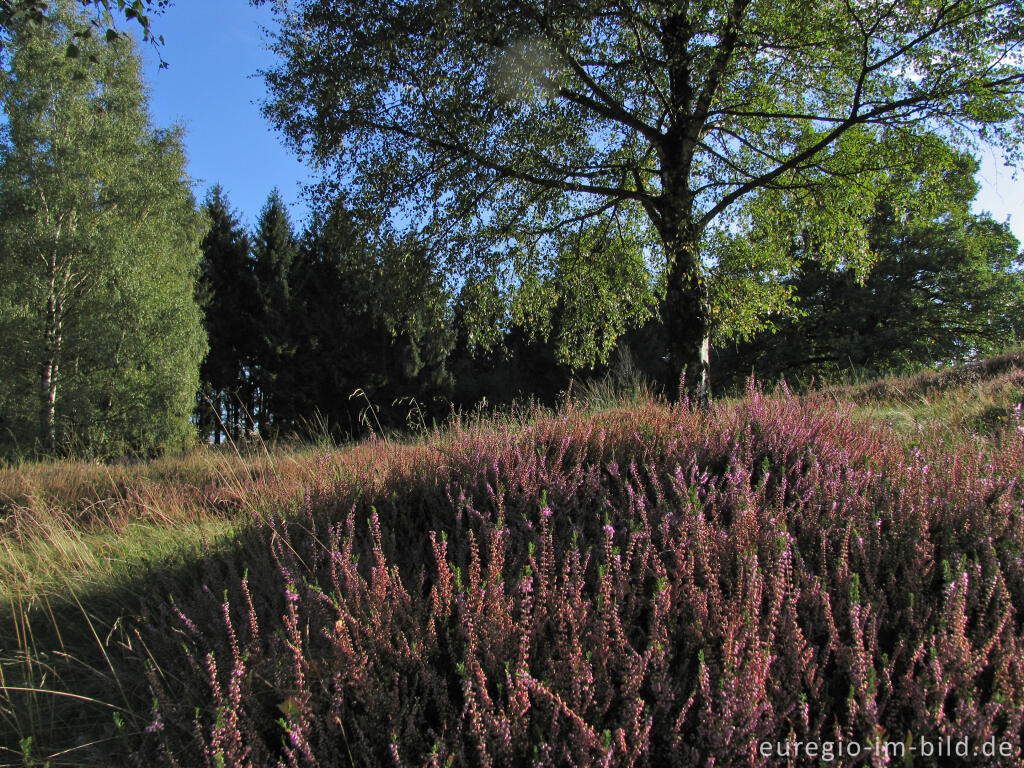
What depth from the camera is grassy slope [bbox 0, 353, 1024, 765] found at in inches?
107

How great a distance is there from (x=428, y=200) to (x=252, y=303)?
2452 centimetres

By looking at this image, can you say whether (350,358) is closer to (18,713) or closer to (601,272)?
(601,272)

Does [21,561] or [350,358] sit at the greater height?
[350,358]

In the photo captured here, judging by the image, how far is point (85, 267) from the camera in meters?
19.3

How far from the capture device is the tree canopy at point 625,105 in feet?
25.5

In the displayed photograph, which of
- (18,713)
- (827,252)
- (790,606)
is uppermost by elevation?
(827,252)

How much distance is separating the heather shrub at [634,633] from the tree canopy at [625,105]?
560cm

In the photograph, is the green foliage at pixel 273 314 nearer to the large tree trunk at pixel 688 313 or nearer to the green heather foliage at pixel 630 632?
the large tree trunk at pixel 688 313

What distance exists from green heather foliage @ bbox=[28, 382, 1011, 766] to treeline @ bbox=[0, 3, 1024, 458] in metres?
3.81

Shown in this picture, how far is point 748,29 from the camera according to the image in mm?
8086

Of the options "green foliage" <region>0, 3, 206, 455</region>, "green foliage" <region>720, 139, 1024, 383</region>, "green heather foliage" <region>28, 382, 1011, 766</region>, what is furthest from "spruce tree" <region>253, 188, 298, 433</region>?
"green heather foliage" <region>28, 382, 1011, 766</region>

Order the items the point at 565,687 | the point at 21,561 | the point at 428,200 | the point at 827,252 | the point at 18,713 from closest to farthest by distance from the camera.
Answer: the point at 565,687, the point at 18,713, the point at 21,561, the point at 428,200, the point at 827,252

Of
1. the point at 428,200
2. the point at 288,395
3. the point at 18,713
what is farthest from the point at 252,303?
the point at 18,713

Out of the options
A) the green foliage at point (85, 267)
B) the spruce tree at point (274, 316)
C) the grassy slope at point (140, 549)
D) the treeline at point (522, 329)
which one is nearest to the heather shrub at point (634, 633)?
the grassy slope at point (140, 549)
